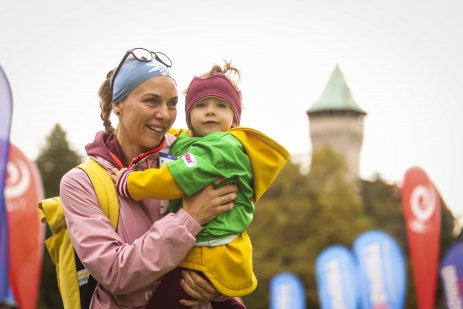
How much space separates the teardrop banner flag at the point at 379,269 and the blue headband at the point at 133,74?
12.6m

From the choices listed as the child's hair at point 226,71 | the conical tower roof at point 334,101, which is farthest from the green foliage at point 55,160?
the conical tower roof at point 334,101

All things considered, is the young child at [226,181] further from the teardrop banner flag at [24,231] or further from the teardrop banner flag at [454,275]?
the teardrop banner flag at [454,275]

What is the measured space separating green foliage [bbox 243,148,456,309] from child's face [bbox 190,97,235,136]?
29873 mm

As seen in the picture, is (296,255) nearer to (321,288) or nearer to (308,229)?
(308,229)

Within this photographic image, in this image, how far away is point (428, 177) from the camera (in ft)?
41.7

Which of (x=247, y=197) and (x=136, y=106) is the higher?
(x=136, y=106)

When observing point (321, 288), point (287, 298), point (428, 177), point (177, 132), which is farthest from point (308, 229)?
point (177, 132)

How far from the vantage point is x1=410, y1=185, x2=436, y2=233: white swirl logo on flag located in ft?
39.5

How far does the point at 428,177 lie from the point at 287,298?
975 centimetres

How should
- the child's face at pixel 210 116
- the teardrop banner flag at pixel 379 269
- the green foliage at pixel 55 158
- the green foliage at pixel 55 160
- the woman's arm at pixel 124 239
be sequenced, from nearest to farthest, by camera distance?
1. the woman's arm at pixel 124 239
2. the child's face at pixel 210 116
3. the teardrop banner flag at pixel 379 269
4. the green foliage at pixel 55 160
5. the green foliage at pixel 55 158

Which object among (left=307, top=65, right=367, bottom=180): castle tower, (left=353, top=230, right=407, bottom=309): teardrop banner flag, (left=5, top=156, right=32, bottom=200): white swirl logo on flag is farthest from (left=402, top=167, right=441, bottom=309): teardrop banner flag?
(left=307, top=65, right=367, bottom=180): castle tower

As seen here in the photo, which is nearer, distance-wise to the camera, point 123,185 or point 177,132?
point 123,185

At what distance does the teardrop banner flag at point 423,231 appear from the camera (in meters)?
11.8

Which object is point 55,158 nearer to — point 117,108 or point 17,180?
point 17,180
